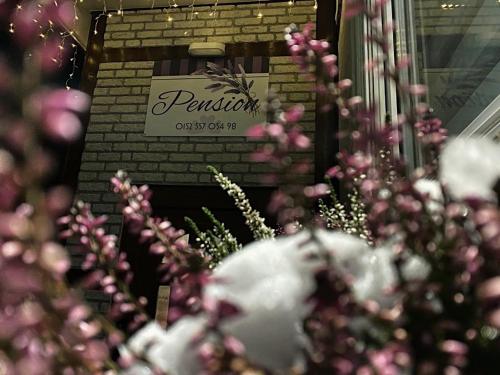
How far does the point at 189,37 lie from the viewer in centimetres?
474

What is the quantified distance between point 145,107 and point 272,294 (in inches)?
175

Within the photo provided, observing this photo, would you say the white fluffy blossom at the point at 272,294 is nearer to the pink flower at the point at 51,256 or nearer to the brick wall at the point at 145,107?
the pink flower at the point at 51,256

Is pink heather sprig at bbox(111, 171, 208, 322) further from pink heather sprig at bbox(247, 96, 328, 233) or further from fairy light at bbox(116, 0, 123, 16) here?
fairy light at bbox(116, 0, 123, 16)

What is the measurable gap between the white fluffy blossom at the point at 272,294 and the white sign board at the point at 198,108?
3.97 m

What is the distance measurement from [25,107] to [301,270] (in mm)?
190

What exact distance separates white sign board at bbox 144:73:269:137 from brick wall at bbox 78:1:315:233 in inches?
3.0

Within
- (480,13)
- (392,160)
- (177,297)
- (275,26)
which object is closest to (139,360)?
(177,297)

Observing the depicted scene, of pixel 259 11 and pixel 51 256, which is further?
pixel 259 11

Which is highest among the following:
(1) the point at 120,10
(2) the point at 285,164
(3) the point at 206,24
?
(1) the point at 120,10

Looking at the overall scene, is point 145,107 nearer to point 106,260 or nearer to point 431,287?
point 106,260

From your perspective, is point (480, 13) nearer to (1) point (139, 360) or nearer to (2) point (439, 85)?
(2) point (439, 85)

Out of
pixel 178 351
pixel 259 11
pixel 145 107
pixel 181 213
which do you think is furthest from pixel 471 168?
pixel 259 11

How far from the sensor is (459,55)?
Answer: 166 centimetres

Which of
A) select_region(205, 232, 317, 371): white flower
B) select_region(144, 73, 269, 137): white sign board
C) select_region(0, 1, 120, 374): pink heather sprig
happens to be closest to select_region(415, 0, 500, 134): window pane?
select_region(205, 232, 317, 371): white flower
